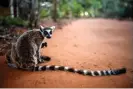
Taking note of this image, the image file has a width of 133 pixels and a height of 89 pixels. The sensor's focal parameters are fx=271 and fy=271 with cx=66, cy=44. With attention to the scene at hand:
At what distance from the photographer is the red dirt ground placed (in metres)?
2.75

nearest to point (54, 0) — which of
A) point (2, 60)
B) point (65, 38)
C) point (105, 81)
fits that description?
point (65, 38)

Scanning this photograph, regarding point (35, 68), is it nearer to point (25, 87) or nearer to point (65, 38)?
point (25, 87)

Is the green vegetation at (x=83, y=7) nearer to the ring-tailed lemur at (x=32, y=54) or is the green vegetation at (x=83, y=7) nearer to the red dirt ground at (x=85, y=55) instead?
the red dirt ground at (x=85, y=55)

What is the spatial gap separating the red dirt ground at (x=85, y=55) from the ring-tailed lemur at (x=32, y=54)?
0.07m

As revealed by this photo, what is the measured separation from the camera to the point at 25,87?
2.65 m

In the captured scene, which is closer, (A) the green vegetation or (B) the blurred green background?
(B) the blurred green background

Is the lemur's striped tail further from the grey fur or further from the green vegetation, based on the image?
the green vegetation

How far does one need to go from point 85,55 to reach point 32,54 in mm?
691

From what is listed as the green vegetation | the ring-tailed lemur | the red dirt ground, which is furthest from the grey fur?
the green vegetation

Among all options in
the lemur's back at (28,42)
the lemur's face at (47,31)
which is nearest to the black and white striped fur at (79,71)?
the lemur's back at (28,42)

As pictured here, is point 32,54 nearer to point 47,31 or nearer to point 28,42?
point 28,42

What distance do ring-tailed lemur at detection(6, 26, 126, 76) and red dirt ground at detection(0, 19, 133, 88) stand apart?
72 mm

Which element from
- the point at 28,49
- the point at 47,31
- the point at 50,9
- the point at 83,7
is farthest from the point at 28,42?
the point at 83,7

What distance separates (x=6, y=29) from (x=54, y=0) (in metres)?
0.92
